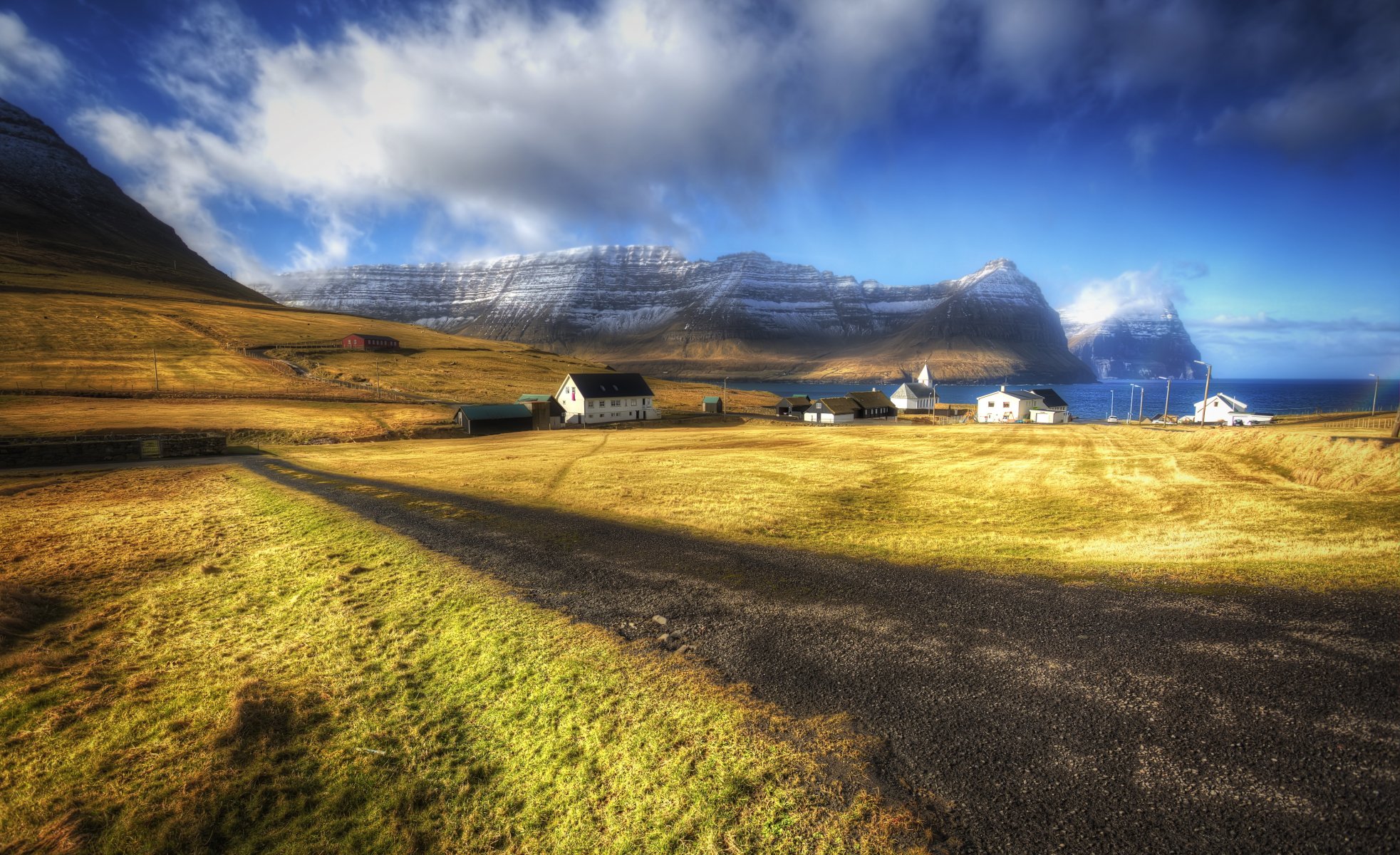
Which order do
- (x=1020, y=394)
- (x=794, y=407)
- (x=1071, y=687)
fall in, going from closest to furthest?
1. (x=1071, y=687)
2. (x=1020, y=394)
3. (x=794, y=407)

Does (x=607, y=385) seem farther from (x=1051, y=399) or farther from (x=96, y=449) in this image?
(x=1051, y=399)

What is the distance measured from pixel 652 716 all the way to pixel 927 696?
4.65 metres

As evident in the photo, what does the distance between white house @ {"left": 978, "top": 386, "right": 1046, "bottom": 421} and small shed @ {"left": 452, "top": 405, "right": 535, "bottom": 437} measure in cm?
8615

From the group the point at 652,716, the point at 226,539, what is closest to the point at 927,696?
the point at 652,716

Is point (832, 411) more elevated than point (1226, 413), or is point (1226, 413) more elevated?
point (832, 411)

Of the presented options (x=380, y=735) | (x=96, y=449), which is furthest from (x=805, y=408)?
(x=380, y=735)

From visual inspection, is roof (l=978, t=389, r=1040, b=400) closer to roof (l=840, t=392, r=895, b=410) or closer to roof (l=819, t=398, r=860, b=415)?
roof (l=840, t=392, r=895, b=410)

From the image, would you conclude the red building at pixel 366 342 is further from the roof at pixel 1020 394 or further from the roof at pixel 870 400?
the roof at pixel 1020 394

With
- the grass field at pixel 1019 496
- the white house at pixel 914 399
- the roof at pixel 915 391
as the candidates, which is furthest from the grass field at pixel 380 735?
the roof at pixel 915 391

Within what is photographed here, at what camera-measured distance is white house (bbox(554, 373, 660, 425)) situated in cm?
8712

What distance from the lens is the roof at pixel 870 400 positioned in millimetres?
106562

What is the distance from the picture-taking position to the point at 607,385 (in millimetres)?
90125

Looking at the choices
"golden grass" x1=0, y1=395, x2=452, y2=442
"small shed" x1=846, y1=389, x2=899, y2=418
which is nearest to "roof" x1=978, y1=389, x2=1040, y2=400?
"small shed" x1=846, y1=389, x2=899, y2=418

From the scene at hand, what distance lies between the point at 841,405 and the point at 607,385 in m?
43.7
